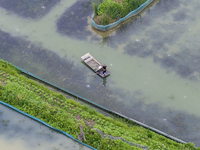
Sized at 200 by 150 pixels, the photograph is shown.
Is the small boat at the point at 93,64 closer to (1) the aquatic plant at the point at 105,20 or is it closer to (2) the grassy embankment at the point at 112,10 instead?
(1) the aquatic plant at the point at 105,20

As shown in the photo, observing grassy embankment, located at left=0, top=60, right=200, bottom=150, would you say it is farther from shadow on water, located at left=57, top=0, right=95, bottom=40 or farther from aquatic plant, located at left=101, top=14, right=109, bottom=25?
aquatic plant, located at left=101, top=14, right=109, bottom=25

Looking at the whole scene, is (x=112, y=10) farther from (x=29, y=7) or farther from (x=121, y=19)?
(x=29, y=7)

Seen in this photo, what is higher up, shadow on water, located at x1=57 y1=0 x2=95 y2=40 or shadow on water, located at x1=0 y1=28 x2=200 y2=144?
shadow on water, located at x1=57 y1=0 x2=95 y2=40

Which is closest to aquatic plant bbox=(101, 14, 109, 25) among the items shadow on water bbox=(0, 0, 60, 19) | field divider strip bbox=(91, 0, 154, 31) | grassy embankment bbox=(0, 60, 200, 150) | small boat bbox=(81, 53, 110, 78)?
field divider strip bbox=(91, 0, 154, 31)

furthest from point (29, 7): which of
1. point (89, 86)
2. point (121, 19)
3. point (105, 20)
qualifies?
point (89, 86)

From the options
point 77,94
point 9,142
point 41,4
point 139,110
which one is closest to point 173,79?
point 139,110
